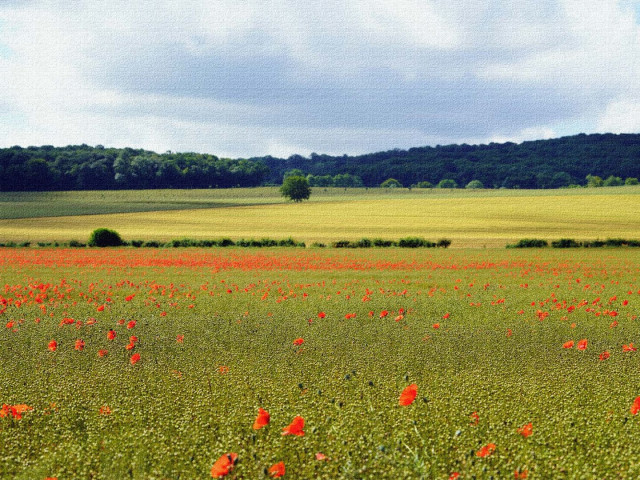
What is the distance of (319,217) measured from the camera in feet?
226

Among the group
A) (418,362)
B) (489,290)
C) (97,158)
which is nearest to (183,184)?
(97,158)

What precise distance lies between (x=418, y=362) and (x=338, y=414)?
7.73ft

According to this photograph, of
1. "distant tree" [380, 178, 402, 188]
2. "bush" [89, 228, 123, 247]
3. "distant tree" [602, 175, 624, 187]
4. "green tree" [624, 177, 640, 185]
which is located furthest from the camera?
"distant tree" [380, 178, 402, 188]

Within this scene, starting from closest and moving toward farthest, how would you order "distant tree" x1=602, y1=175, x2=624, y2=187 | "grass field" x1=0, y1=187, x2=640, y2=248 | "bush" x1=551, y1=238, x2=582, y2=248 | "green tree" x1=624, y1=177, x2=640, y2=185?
1. "bush" x1=551, y1=238, x2=582, y2=248
2. "grass field" x1=0, y1=187, x2=640, y2=248
3. "green tree" x1=624, y1=177, x2=640, y2=185
4. "distant tree" x1=602, y1=175, x2=624, y2=187

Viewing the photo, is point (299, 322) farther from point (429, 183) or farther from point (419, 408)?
point (429, 183)

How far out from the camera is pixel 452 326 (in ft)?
33.5

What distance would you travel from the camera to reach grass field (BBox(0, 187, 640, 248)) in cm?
5022

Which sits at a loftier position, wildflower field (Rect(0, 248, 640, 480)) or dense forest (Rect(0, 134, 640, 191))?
dense forest (Rect(0, 134, 640, 191))

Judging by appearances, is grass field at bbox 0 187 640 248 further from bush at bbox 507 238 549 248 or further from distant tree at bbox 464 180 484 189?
distant tree at bbox 464 180 484 189

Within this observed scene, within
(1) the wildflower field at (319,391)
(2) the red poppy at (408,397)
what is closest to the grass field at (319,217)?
(1) the wildflower field at (319,391)

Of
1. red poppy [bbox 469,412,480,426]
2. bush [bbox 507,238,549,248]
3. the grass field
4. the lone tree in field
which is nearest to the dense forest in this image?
the grass field

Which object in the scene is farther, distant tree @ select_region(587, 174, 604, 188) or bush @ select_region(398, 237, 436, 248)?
distant tree @ select_region(587, 174, 604, 188)

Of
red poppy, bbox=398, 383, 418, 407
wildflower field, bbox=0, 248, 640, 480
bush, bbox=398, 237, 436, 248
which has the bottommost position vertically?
bush, bbox=398, 237, 436, 248

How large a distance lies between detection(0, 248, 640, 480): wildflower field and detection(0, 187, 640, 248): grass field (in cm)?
3171
